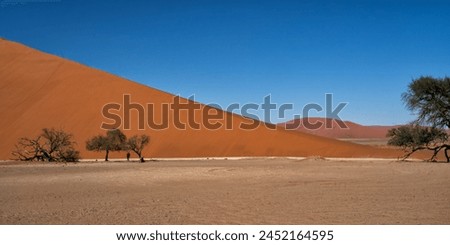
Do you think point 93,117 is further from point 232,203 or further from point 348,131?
point 348,131

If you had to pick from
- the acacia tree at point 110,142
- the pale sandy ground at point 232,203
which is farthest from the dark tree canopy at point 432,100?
the acacia tree at point 110,142

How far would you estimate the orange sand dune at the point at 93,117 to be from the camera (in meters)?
44.0

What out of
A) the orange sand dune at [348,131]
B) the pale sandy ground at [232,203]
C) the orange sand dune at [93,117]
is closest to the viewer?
the pale sandy ground at [232,203]

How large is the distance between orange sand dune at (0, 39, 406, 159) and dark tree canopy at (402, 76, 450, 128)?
15339mm

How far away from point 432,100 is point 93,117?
35.0 meters

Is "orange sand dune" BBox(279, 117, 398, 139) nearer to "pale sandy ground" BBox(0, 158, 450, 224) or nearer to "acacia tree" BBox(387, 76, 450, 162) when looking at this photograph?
"acacia tree" BBox(387, 76, 450, 162)

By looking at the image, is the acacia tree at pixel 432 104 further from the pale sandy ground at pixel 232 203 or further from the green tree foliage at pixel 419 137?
the pale sandy ground at pixel 232 203

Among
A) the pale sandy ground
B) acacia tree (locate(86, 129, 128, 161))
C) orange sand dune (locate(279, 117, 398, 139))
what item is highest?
orange sand dune (locate(279, 117, 398, 139))

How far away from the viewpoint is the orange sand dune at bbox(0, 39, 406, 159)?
4397 centimetres

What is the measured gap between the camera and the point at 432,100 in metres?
26.1

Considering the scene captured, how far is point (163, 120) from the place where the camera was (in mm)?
51188

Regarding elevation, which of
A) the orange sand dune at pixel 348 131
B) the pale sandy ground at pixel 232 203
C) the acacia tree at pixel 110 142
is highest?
the orange sand dune at pixel 348 131

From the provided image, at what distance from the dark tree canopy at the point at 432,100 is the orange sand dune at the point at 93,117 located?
50.3ft

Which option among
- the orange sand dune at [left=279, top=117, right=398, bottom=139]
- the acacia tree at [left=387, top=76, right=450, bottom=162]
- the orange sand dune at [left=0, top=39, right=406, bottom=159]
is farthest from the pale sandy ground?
the orange sand dune at [left=279, top=117, right=398, bottom=139]
